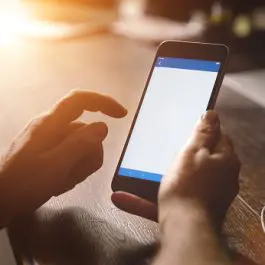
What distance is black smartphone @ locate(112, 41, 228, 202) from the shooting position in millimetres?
572

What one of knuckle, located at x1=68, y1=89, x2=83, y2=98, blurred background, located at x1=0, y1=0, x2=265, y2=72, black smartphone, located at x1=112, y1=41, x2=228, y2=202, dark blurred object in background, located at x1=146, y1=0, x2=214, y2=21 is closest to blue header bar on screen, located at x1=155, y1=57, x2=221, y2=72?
black smartphone, located at x1=112, y1=41, x2=228, y2=202

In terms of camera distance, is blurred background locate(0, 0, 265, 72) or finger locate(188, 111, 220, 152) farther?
blurred background locate(0, 0, 265, 72)

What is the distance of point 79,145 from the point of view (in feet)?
1.85

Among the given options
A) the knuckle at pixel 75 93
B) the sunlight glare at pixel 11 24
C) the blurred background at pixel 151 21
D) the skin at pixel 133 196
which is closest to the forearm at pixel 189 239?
the skin at pixel 133 196

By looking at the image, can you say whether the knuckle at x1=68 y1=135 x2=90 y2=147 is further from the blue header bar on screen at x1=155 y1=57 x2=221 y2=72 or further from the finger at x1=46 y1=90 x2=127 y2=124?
the blue header bar on screen at x1=155 y1=57 x2=221 y2=72

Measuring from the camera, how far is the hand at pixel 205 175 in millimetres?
448

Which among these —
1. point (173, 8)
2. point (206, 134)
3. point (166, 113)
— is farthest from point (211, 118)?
point (173, 8)

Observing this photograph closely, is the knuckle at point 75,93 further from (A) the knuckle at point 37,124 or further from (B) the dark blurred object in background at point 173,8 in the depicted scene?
(B) the dark blurred object in background at point 173,8

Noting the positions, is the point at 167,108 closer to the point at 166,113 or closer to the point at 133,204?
the point at 166,113

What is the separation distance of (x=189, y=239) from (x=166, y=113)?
22 centimetres

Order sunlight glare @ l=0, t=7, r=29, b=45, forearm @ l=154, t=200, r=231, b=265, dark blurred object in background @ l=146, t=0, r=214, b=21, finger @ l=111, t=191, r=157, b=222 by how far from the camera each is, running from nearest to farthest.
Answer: forearm @ l=154, t=200, r=231, b=265, finger @ l=111, t=191, r=157, b=222, sunlight glare @ l=0, t=7, r=29, b=45, dark blurred object in background @ l=146, t=0, r=214, b=21

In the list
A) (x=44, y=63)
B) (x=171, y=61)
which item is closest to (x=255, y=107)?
(x=171, y=61)

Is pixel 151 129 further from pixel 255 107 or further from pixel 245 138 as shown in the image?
pixel 255 107

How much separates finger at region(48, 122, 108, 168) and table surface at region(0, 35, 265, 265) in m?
0.06
